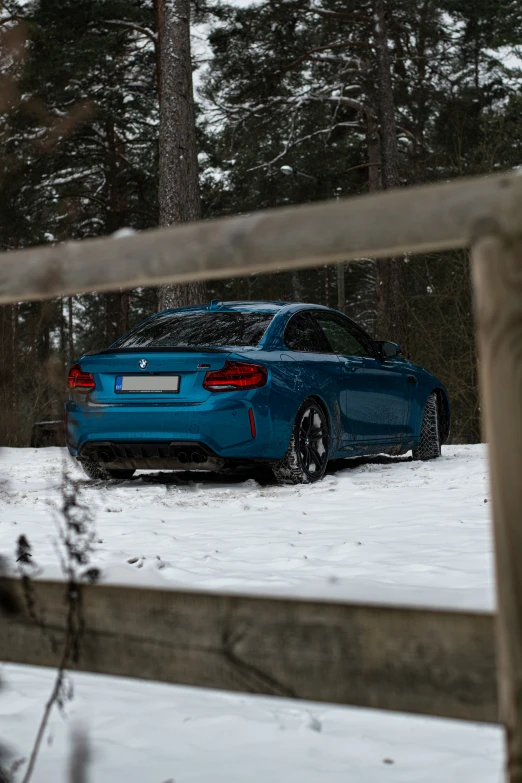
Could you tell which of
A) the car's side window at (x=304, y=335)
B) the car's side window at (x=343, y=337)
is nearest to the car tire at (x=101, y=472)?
the car's side window at (x=304, y=335)

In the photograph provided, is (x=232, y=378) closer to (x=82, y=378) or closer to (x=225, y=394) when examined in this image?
(x=225, y=394)

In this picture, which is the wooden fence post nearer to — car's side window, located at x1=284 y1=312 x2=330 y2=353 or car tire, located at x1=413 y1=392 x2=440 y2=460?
car's side window, located at x1=284 y1=312 x2=330 y2=353

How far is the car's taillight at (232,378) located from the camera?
7.21m

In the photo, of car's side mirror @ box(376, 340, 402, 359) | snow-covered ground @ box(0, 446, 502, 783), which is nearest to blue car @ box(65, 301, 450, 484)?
snow-covered ground @ box(0, 446, 502, 783)

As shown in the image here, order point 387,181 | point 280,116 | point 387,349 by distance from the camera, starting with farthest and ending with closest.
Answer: point 280,116, point 387,181, point 387,349

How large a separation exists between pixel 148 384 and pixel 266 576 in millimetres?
3541

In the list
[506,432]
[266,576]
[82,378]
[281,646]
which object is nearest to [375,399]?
[82,378]

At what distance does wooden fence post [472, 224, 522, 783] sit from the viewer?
49.6 inches

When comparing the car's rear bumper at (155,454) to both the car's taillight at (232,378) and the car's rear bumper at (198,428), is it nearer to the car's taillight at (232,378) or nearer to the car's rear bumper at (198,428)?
the car's rear bumper at (198,428)

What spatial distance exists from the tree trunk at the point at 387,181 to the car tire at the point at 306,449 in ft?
→ 38.5

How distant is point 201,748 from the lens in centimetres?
223

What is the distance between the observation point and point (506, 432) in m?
1.28

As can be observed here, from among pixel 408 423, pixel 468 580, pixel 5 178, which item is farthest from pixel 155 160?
pixel 468 580

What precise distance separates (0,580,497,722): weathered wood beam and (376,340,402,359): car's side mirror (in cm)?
753
